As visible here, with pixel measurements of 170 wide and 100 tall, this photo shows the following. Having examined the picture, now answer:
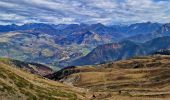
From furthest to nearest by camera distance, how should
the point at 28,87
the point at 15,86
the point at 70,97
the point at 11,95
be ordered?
1. the point at 70,97
2. the point at 28,87
3. the point at 15,86
4. the point at 11,95

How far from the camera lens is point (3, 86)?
114 m

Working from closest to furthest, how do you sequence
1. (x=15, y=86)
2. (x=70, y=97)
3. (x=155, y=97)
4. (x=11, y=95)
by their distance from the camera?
(x=11, y=95) → (x=15, y=86) → (x=70, y=97) → (x=155, y=97)

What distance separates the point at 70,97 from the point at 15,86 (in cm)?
2613

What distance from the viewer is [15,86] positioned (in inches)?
4732

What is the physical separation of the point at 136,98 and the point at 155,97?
12.2 meters

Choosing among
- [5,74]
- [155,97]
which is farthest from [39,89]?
[155,97]

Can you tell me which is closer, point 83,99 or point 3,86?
point 3,86

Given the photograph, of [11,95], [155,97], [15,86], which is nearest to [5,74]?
[15,86]

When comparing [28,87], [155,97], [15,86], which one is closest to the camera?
[15,86]

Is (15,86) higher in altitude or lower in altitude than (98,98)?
higher

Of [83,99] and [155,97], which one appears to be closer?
[83,99]

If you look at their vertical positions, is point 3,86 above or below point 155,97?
above

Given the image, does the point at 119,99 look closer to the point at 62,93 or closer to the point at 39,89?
the point at 62,93

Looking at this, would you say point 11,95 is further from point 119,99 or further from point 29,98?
point 119,99
